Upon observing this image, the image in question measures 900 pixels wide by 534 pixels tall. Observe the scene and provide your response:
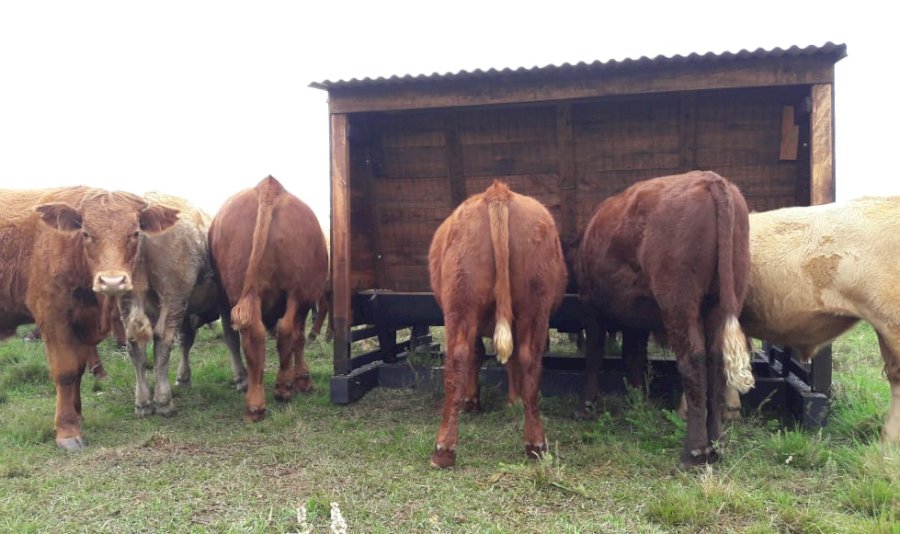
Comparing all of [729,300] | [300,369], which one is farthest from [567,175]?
[300,369]

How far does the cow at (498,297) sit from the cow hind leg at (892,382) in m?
2.30

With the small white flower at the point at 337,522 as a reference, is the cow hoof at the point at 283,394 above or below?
below

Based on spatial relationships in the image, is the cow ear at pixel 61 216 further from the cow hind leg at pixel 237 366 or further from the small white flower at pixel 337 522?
the small white flower at pixel 337 522

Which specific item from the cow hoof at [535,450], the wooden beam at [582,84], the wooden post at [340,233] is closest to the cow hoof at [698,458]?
the cow hoof at [535,450]

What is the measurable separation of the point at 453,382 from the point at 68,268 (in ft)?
10.8

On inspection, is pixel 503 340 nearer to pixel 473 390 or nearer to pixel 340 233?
pixel 473 390

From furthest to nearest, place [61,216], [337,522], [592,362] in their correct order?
[592,362] < [61,216] < [337,522]

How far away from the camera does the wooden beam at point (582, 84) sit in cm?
510

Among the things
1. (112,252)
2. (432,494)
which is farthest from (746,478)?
(112,252)

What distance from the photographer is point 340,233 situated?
243 inches

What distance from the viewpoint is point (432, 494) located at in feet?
12.2

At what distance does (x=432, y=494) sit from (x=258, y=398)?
2.40 metres

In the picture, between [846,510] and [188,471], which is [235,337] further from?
[846,510]

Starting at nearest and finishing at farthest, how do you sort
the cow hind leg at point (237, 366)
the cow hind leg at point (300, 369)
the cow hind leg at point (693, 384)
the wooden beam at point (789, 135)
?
the cow hind leg at point (693, 384) → the wooden beam at point (789, 135) → the cow hind leg at point (300, 369) → the cow hind leg at point (237, 366)
